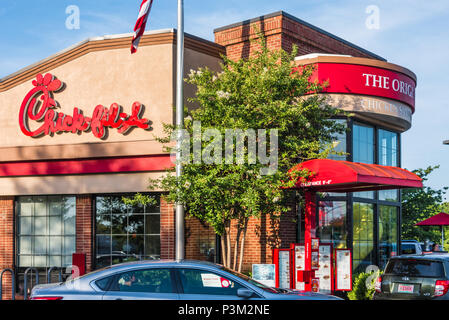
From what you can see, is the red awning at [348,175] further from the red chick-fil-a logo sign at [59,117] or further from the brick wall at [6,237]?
the brick wall at [6,237]

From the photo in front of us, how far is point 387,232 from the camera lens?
771 inches

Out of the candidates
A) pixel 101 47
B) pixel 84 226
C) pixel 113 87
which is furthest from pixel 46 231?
pixel 101 47

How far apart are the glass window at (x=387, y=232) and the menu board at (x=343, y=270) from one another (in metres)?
3.94

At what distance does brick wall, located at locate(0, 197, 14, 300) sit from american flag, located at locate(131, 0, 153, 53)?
6981 mm

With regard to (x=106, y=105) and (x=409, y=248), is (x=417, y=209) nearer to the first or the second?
(x=409, y=248)

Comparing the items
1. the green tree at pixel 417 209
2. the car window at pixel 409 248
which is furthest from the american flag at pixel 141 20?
the green tree at pixel 417 209

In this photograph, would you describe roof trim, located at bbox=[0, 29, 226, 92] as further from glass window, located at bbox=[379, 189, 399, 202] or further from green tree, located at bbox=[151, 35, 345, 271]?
glass window, located at bbox=[379, 189, 399, 202]

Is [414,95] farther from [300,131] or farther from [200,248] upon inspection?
[200,248]

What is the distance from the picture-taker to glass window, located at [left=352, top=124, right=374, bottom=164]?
18.2m

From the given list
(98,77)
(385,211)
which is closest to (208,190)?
(98,77)

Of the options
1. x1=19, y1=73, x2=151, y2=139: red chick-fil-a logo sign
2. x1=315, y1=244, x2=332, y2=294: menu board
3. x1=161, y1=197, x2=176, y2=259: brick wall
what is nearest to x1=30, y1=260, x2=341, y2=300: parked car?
x1=315, y1=244, x2=332, y2=294: menu board

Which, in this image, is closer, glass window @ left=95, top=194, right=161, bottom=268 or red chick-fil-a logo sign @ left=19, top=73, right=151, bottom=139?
glass window @ left=95, top=194, right=161, bottom=268

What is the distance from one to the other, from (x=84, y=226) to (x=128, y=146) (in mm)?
2889
